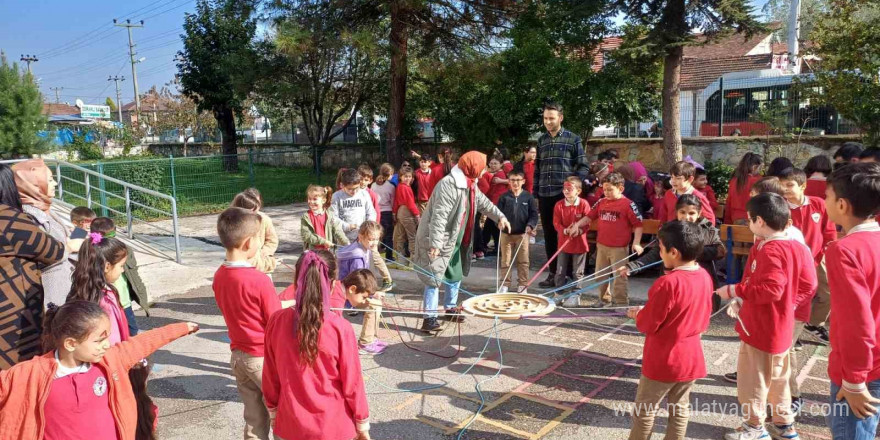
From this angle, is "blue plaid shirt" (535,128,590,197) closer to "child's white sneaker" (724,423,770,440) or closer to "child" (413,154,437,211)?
"child" (413,154,437,211)

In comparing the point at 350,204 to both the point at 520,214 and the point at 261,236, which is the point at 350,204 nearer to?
the point at 261,236

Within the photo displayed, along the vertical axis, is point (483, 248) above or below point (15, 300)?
below

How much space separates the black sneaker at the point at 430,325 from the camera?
19.9ft

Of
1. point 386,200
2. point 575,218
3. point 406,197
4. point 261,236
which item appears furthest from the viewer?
point 386,200

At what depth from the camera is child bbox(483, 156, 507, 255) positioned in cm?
932

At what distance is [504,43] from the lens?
15133 millimetres

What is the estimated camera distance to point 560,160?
7691 millimetres

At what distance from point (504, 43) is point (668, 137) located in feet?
16.6

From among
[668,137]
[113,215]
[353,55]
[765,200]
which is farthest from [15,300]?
[353,55]

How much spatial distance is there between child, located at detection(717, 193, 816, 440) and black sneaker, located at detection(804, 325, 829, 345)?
2.10m

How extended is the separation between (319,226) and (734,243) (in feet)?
14.7

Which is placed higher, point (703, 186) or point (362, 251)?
point (703, 186)

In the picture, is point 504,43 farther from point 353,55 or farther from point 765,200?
point 765,200

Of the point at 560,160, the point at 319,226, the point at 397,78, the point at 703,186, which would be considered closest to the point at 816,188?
the point at 703,186
